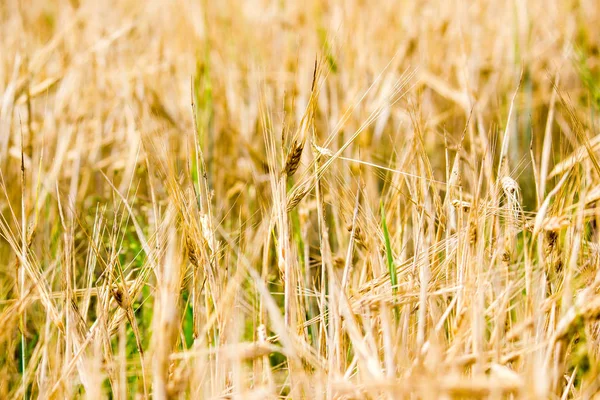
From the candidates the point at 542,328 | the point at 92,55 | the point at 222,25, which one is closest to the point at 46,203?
the point at 92,55

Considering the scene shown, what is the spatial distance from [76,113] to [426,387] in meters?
1.23

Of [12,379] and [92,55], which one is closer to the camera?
[12,379]

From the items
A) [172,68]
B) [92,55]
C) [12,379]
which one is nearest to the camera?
[12,379]

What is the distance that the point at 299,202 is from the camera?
0.87m

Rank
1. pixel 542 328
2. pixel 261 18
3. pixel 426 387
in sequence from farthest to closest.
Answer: pixel 261 18 < pixel 542 328 < pixel 426 387

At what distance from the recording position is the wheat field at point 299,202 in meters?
0.65

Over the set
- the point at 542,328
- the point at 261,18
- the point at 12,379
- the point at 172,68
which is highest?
the point at 261,18

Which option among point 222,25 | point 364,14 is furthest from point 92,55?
point 364,14

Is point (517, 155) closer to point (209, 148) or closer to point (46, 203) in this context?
point (209, 148)

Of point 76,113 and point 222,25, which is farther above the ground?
point 222,25

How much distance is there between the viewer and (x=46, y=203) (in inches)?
48.7

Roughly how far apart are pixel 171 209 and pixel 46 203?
58cm

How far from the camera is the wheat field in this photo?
0.65m

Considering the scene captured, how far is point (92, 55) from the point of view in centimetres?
158
